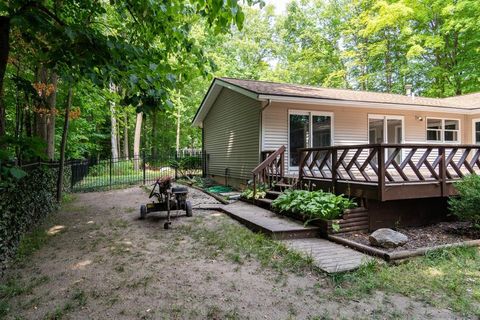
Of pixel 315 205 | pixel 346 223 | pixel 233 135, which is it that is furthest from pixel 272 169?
pixel 346 223

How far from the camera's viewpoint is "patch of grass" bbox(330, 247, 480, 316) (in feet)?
10.4

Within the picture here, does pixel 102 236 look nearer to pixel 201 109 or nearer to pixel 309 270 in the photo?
pixel 309 270

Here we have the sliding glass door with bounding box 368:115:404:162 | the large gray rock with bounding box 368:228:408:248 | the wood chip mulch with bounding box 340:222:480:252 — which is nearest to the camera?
the large gray rock with bounding box 368:228:408:248

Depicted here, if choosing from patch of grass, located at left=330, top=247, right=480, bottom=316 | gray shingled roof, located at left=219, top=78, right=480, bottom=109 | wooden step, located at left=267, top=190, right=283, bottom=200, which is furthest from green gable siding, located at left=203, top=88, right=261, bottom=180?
patch of grass, located at left=330, top=247, right=480, bottom=316

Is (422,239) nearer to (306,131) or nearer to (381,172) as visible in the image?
(381,172)

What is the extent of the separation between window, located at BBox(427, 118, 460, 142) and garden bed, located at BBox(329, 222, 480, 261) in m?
6.84

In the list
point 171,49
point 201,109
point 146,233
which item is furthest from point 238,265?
point 201,109

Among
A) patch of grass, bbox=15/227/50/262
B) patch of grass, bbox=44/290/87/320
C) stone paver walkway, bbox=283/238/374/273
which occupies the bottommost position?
patch of grass, bbox=44/290/87/320

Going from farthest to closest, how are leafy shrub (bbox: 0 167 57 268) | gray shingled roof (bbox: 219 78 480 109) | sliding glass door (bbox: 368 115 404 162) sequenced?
1. sliding glass door (bbox: 368 115 404 162)
2. gray shingled roof (bbox: 219 78 480 109)
3. leafy shrub (bbox: 0 167 57 268)

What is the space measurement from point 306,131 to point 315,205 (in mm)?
4579

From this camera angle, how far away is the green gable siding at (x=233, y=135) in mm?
9961

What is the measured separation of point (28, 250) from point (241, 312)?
11.7ft

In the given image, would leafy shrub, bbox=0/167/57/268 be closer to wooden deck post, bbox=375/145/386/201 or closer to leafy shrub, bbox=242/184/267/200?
leafy shrub, bbox=242/184/267/200

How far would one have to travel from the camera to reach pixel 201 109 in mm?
14734
